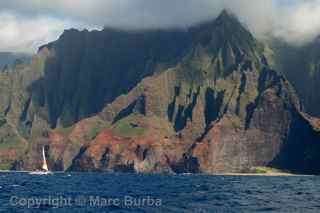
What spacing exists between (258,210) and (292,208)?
8.85 meters

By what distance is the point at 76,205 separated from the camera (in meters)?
136

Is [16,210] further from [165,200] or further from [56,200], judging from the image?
[165,200]

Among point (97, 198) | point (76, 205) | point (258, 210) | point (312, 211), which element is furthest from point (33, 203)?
point (312, 211)

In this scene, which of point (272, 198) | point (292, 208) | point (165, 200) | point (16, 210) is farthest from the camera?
point (272, 198)

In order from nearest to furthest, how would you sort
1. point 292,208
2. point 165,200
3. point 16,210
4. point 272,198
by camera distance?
point 16,210, point 292,208, point 165,200, point 272,198

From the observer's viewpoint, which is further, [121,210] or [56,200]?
[56,200]

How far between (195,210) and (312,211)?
21602mm

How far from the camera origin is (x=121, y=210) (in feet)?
415

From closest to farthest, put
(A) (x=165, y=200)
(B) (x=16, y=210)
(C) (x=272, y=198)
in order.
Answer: (B) (x=16, y=210) < (A) (x=165, y=200) < (C) (x=272, y=198)

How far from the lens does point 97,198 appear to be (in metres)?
158

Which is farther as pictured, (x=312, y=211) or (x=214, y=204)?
(x=214, y=204)

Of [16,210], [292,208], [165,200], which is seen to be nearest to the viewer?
[16,210]

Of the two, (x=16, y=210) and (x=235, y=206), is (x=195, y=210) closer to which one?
(x=235, y=206)

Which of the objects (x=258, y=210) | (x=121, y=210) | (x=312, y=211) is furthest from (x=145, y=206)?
(x=312, y=211)
